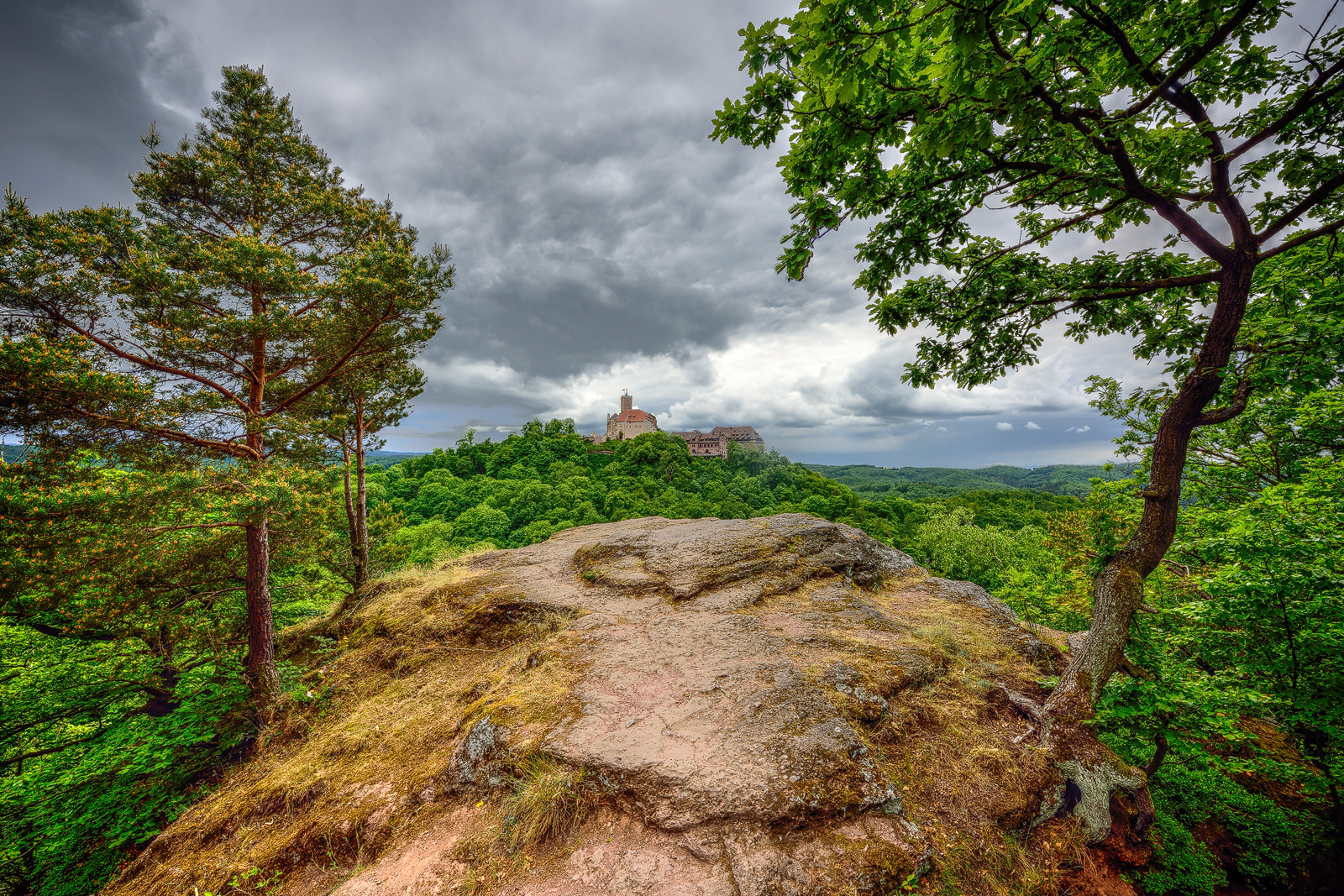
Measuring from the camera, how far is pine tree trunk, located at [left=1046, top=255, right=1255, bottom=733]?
4047 millimetres

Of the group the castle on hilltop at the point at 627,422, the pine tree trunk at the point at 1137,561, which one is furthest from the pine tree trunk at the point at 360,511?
the castle on hilltop at the point at 627,422

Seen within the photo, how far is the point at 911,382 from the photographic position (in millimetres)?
5410

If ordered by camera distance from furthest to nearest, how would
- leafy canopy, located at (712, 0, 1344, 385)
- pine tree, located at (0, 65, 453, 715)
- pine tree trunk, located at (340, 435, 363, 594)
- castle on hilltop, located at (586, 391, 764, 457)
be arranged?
castle on hilltop, located at (586, 391, 764, 457) < pine tree trunk, located at (340, 435, 363, 594) < pine tree, located at (0, 65, 453, 715) < leafy canopy, located at (712, 0, 1344, 385)

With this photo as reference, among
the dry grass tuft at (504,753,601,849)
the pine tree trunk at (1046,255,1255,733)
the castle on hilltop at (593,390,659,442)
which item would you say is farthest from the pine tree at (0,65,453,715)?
the castle on hilltop at (593,390,659,442)

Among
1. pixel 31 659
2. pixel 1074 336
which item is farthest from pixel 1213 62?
pixel 31 659

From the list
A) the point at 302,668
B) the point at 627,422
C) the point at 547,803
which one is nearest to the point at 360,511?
the point at 302,668

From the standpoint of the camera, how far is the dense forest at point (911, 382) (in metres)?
3.25

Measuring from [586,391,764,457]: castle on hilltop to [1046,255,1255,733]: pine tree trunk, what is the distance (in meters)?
66.4

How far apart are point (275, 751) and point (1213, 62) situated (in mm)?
12478

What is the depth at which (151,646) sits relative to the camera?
936 cm

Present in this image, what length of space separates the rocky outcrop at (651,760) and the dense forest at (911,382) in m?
0.73

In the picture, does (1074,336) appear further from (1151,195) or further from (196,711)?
(196,711)

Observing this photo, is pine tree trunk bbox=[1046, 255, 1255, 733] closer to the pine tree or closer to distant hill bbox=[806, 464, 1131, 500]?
the pine tree

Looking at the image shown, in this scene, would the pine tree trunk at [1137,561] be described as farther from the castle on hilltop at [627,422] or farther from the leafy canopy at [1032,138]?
the castle on hilltop at [627,422]
